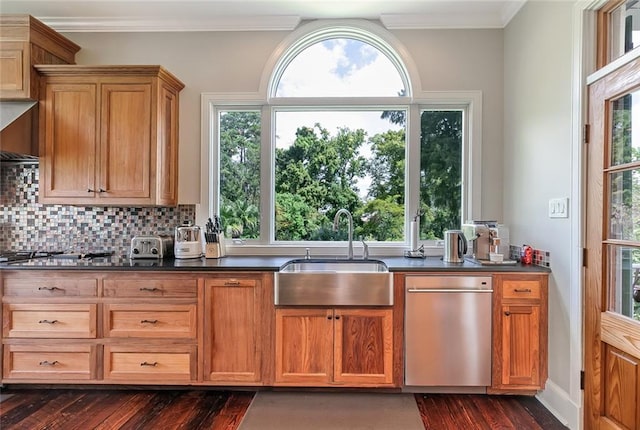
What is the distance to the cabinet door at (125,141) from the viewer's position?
2629 millimetres

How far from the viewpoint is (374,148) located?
303 centimetres

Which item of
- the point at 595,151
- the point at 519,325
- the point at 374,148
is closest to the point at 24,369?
the point at 374,148

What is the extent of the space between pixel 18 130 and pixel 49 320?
54.9 inches

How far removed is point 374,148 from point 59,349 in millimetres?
2723

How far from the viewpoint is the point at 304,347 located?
2305mm

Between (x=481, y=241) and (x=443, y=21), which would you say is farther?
(x=443, y=21)

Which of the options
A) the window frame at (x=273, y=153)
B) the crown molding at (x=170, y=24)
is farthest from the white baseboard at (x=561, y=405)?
the crown molding at (x=170, y=24)

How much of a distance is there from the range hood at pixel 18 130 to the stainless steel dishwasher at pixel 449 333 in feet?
9.75

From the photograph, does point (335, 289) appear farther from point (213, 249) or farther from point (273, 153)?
point (273, 153)

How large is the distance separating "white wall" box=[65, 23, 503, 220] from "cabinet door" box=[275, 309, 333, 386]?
1.38m

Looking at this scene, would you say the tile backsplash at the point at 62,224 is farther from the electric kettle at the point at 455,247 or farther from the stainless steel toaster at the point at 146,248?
the electric kettle at the point at 455,247

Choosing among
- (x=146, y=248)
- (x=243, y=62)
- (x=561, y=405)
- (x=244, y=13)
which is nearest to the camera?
(x=561, y=405)

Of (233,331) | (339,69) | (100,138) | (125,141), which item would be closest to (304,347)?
(233,331)

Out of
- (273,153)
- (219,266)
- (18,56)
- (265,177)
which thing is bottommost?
(219,266)
